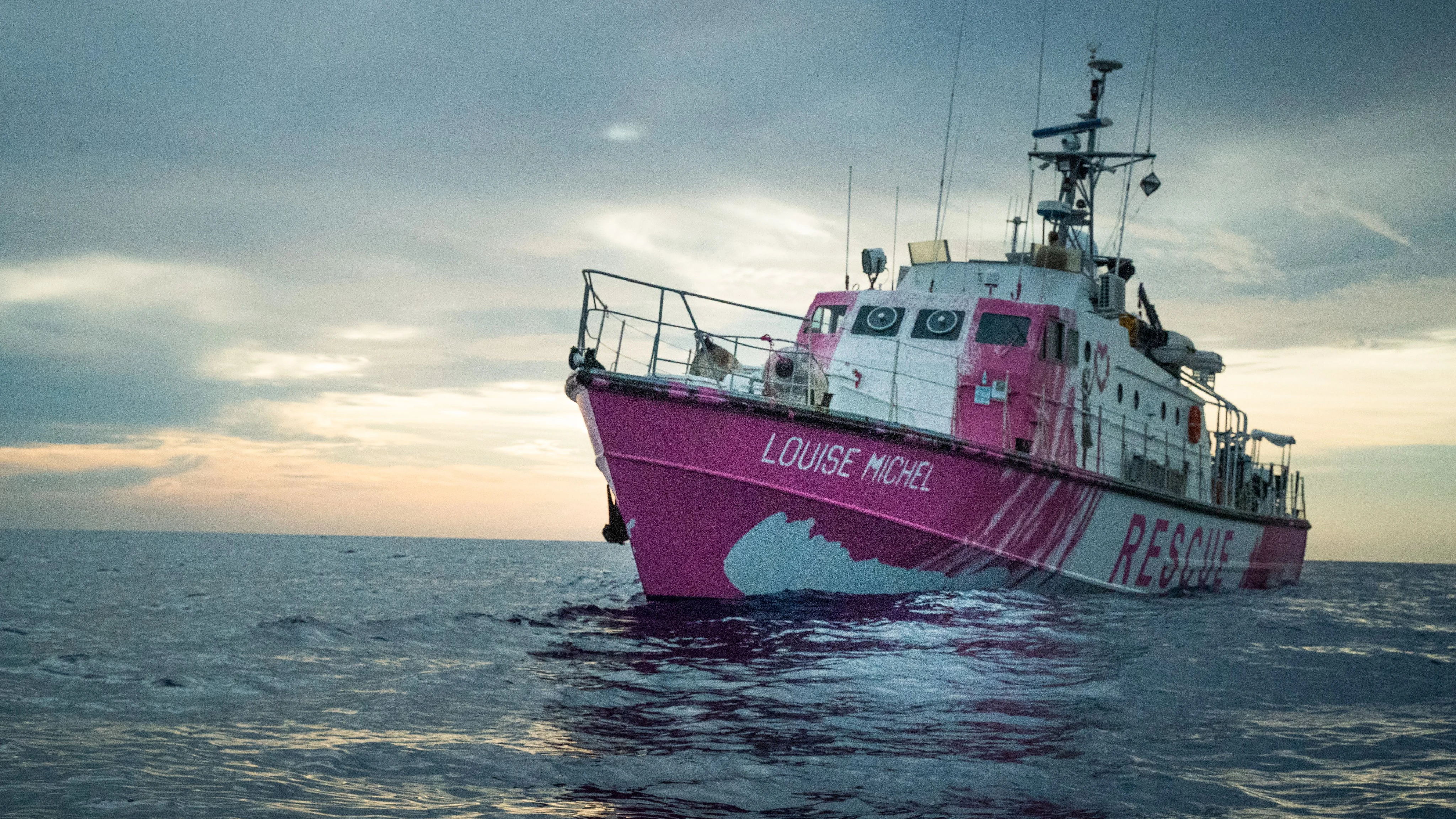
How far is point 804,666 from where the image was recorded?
9250 millimetres

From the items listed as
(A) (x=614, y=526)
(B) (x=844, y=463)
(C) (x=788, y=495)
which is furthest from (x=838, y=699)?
(A) (x=614, y=526)

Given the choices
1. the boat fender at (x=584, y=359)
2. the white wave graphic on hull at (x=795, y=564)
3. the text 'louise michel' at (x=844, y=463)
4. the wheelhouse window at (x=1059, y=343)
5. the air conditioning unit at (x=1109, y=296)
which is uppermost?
the air conditioning unit at (x=1109, y=296)

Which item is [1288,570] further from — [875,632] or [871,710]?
[871,710]

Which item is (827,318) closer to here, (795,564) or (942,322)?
(942,322)

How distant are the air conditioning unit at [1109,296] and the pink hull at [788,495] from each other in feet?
18.0

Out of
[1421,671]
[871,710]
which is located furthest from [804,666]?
[1421,671]

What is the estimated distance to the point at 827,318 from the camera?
16375 mm

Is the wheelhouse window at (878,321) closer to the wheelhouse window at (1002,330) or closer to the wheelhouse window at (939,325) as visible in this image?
the wheelhouse window at (939,325)

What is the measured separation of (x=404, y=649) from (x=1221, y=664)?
7965mm

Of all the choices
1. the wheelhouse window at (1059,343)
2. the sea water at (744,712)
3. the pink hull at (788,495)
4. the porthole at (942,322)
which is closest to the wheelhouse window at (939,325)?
the porthole at (942,322)

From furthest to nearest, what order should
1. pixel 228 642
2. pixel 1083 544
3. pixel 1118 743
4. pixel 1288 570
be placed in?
pixel 1288 570 < pixel 1083 544 < pixel 228 642 < pixel 1118 743

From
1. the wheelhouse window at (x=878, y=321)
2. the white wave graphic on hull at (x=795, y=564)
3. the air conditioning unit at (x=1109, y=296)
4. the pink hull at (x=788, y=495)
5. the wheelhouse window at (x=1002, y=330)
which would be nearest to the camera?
the pink hull at (x=788, y=495)

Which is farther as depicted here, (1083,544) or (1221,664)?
(1083,544)

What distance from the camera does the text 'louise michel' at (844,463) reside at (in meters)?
12.1
